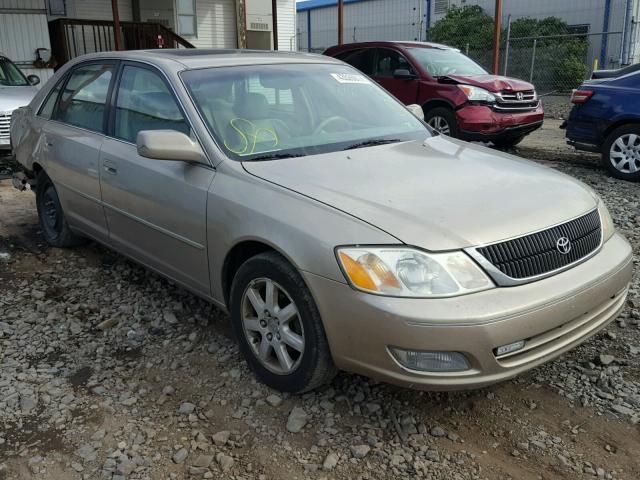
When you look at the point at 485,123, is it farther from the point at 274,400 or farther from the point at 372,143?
the point at 274,400

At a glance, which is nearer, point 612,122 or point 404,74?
point 612,122

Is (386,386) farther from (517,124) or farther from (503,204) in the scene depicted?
(517,124)

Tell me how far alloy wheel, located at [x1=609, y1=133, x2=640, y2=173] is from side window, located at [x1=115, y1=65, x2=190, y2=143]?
596 centimetres

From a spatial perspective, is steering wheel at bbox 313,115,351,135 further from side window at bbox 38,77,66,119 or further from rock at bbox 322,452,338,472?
side window at bbox 38,77,66,119

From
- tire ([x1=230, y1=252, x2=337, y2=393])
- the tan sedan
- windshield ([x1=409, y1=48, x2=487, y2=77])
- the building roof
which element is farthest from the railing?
the building roof

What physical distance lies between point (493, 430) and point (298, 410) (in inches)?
36.3

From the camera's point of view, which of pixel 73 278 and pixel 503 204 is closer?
pixel 503 204

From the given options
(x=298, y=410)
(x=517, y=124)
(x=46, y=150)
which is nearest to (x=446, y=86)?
(x=517, y=124)

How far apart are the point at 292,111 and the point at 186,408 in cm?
185

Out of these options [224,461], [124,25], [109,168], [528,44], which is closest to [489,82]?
[109,168]

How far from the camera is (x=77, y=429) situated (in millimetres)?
2957

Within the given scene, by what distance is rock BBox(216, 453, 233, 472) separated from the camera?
269 centimetres

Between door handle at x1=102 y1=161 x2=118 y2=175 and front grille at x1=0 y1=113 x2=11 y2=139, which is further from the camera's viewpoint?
front grille at x1=0 y1=113 x2=11 y2=139

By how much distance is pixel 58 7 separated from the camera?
16.1 meters
